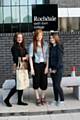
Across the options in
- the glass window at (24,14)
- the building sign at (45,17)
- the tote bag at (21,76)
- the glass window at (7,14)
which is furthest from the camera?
the glass window at (24,14)

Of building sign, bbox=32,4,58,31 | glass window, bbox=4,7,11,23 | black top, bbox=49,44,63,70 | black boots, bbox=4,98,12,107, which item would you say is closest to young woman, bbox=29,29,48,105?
black top, bbox=49,44,63,70

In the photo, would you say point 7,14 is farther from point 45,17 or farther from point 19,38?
point 19,38

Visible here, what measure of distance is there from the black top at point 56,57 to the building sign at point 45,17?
9.00 ft

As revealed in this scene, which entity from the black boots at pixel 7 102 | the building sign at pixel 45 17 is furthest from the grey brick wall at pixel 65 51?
the black boots at pixel 7 102

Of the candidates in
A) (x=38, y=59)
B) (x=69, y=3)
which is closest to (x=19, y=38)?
(x=38, y=59)

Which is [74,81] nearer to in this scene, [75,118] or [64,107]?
[64,107]

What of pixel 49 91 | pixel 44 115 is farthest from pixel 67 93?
pixel 44 115

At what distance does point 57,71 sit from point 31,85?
83cm

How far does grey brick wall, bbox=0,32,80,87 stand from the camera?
11.3 m

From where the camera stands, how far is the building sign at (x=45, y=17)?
11492mm

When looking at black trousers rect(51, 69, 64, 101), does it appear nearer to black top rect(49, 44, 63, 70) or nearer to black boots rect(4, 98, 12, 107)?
black top rect(49, 44, 63, 70)

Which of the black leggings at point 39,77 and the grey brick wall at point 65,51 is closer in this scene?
the black leggings at point 39,77

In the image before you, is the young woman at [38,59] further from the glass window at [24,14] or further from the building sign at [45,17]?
the glass window at [24,14]

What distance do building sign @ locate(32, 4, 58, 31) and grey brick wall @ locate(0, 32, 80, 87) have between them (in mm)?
282
